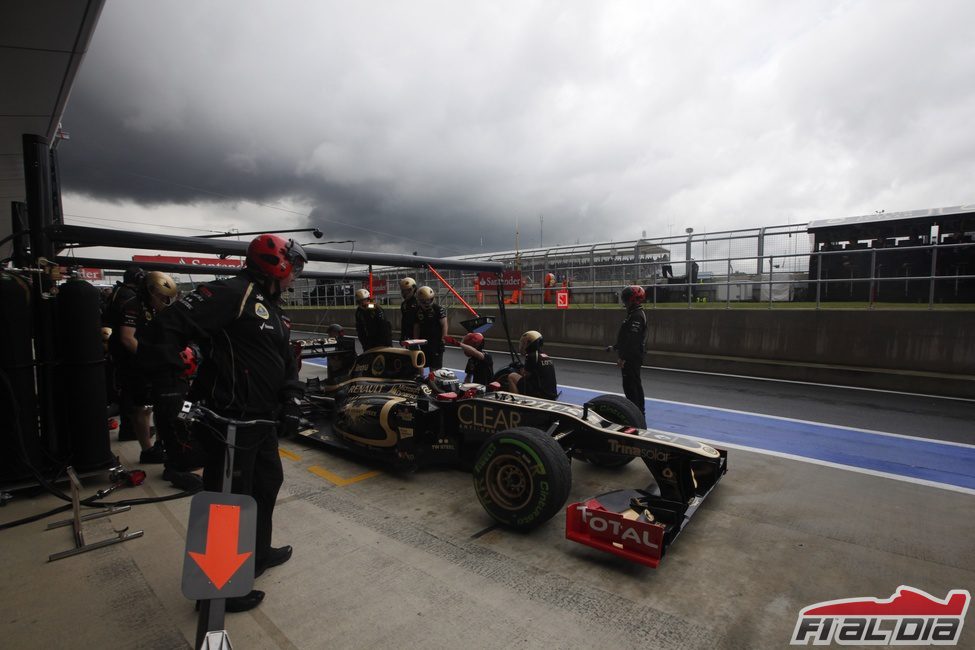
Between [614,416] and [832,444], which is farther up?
[614,416]

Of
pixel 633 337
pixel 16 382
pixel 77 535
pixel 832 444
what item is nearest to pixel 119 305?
pixel 16 382

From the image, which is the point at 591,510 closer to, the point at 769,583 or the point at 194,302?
the point at 769,583

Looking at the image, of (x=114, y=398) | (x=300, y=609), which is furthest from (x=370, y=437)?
(x=114, y=398)

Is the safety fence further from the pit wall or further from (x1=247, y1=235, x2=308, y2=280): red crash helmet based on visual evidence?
(x1=247, y1=235, x2=308, y2=280): red crash helmet

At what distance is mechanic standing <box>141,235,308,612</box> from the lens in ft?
8.21

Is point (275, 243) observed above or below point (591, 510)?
above

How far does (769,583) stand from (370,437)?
3537 mm

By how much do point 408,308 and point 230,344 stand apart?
460 cm

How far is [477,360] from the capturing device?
617cm

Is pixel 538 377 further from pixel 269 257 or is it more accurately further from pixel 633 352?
pixel 269 257

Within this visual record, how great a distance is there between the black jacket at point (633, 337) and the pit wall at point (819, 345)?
5.09 metres

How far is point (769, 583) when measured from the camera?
276 centimetres

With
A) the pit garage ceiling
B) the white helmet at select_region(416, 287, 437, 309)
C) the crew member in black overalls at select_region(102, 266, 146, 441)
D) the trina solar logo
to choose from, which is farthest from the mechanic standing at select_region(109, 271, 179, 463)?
the trina solar logo

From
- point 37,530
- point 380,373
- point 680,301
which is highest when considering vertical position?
point 680,301
